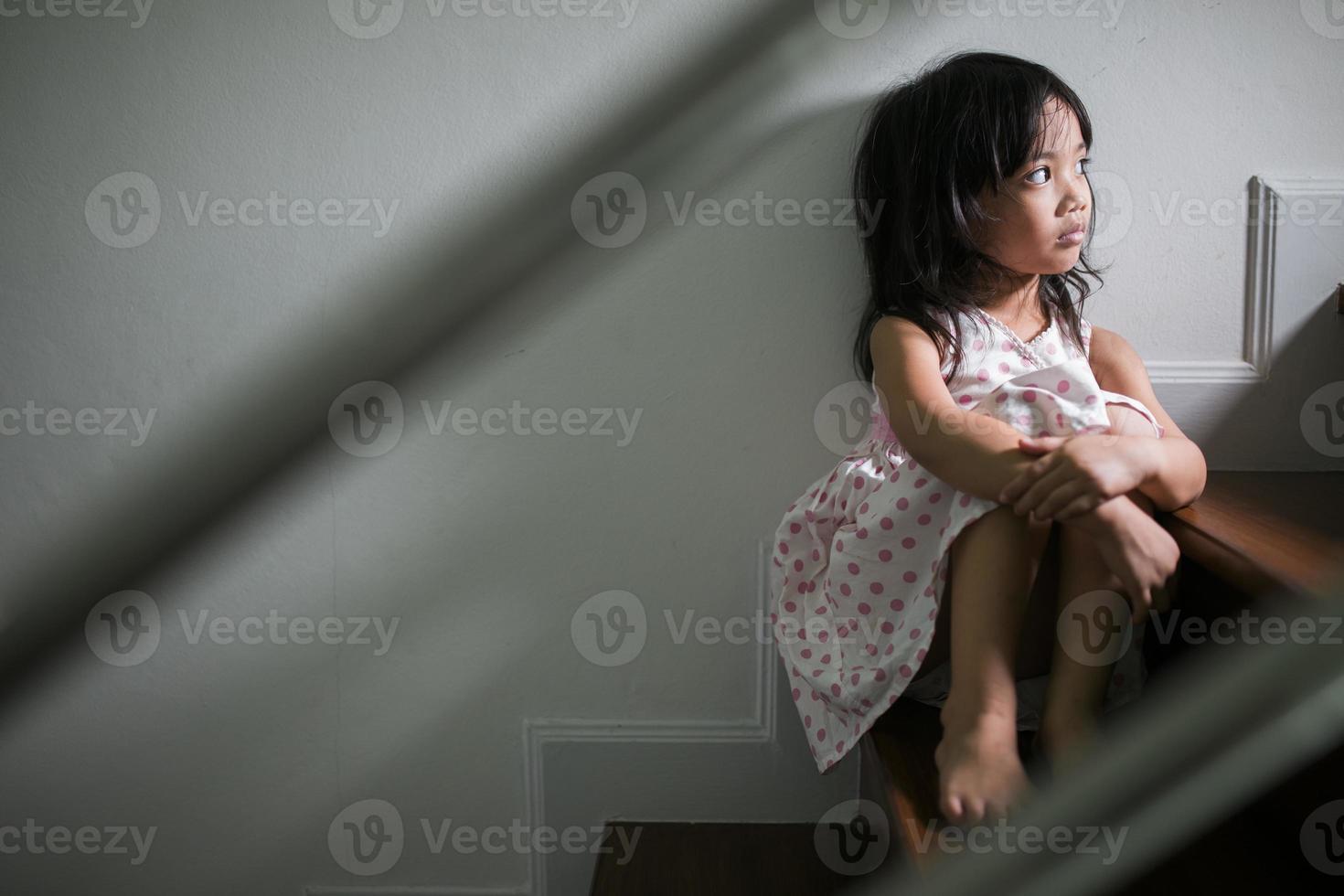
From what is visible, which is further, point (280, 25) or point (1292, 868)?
point (280, 25)

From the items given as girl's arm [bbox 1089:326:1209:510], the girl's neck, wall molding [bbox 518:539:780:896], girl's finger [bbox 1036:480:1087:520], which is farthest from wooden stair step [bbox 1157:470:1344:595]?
wall molding [bbox 518:539:780:896]

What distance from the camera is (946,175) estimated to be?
3.14ft

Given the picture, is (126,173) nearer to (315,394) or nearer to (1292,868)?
(315,394)

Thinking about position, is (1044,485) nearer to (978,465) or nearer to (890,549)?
(978,465)

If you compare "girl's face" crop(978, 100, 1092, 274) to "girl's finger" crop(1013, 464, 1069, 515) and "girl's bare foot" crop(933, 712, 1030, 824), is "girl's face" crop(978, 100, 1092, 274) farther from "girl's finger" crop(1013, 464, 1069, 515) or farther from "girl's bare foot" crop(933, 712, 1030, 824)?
"girl's bare foot" crop(933, 712, 1030, 824)

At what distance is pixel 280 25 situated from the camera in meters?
1.11

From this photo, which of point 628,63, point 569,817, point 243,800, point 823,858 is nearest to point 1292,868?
point 823,858

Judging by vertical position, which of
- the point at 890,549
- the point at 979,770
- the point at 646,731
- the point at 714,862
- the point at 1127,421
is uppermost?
the point at 1127,421

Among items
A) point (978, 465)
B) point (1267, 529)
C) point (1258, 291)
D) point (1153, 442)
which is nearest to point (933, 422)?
point (978, 465)

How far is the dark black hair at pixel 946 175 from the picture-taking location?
95 cm

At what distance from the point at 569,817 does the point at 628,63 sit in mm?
923

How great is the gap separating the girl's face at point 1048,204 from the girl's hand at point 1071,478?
0.24 m

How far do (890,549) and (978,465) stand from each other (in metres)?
0.12

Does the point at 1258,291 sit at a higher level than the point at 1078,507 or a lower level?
higher
